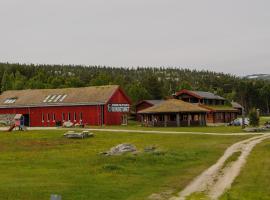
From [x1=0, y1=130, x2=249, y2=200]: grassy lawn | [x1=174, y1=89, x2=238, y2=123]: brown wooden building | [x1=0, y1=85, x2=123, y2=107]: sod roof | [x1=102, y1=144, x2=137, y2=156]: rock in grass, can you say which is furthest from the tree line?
[x1=102, y1=144, x2=137, y2=156]: rock in grass

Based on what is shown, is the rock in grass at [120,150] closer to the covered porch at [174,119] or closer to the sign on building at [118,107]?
the covered porch at [174,119]

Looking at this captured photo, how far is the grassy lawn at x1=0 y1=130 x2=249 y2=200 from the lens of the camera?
20.2 metres

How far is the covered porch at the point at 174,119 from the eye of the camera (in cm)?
7138

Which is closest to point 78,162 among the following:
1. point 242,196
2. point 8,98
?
point 242,196

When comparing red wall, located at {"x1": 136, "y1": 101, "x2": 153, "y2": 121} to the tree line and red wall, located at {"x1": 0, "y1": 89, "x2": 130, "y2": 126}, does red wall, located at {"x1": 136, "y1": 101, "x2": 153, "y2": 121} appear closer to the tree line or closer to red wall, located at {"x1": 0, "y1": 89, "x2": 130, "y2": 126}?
the tree line

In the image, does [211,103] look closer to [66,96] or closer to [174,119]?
[174,119]

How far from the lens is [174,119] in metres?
73.3

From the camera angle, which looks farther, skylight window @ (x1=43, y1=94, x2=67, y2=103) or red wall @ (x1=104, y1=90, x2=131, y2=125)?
skylight window @ (x1=43, y1=94, x2=67, y2=103)

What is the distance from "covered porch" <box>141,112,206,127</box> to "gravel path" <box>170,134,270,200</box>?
118ft

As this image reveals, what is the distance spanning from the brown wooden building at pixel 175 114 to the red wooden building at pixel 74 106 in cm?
530

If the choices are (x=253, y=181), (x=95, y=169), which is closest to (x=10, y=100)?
(x=95, y=169)

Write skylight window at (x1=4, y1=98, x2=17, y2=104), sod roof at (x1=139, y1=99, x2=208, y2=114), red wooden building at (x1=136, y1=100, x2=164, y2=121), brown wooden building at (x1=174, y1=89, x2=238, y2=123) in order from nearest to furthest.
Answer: sod roof at (x1=139, y1=99, x2=208, y2=114), skylight window at (x1=4, y1=98, x2=17, y2=104), brown wooden building at (x1=174, y1=89, x2=238, y2=123), red wooden building at (x1=136, y1=100, x2=164, y2=121)

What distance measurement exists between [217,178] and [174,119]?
49.5 metres

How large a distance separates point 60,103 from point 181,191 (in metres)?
59.0
